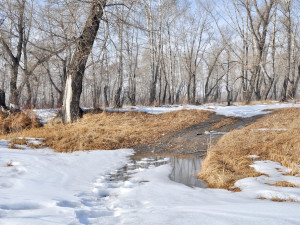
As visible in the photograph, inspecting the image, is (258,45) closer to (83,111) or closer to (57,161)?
(83,111)

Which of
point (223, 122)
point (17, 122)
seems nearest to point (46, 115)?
point (17, 122)

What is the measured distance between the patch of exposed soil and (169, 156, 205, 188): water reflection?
688mm

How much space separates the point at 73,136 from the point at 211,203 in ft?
19.2

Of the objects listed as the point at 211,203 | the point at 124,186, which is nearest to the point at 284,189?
the point at 211,203

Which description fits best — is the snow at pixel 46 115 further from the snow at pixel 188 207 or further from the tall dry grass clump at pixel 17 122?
the snow at pixel 188 207

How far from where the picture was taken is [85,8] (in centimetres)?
875

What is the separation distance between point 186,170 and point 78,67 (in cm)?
670

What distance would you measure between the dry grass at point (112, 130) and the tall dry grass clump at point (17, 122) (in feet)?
1.98

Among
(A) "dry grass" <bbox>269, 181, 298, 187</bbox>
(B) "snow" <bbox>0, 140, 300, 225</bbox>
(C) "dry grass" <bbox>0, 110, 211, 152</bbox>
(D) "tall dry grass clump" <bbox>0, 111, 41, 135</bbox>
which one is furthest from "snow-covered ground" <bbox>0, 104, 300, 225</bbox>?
(D) "tall dry grass clump" <bbox>0, 111, 41, 135</bbox>

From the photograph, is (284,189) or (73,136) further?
(73,136)

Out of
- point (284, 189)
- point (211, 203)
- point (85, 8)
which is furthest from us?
point (85, 8)

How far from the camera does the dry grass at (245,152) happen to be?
4.49 m

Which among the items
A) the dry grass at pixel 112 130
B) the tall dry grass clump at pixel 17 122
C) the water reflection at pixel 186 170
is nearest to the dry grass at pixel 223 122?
the dry grass at pixel 112 130

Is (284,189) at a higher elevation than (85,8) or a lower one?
lower
